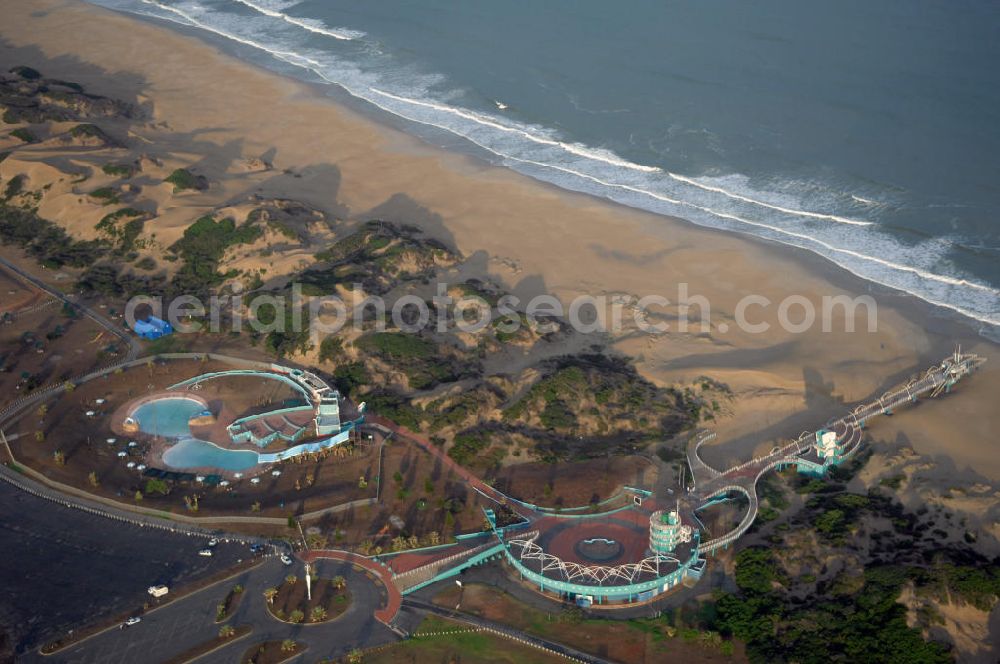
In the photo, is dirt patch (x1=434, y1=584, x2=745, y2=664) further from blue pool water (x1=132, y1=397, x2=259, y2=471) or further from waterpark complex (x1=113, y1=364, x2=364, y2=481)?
blue pool water (x1=132, y1=397, x2=259, y2=471)

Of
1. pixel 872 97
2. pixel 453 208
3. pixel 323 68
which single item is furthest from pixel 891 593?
pixel 323 68

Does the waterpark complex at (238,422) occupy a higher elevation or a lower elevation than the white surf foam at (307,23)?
lower

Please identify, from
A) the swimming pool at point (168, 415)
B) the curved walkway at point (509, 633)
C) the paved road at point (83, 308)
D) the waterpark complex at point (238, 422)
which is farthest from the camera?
the paved road at point (83, 308)

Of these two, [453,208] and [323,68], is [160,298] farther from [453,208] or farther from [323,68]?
[323,68]

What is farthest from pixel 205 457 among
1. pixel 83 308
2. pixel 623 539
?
pixel 623 539

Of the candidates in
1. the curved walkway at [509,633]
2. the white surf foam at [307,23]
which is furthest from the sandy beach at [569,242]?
the curved walkway at [509,633]

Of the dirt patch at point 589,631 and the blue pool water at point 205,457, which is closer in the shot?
the dirt patch at point 589,631

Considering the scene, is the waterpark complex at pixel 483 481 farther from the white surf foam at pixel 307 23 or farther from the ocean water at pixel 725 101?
the white surf foam at pixel 307 23
